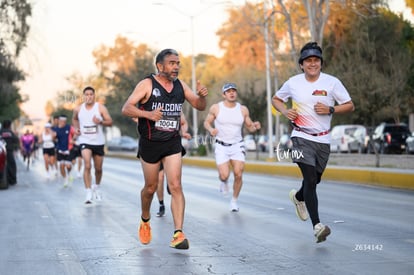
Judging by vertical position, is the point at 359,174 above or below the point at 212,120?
below

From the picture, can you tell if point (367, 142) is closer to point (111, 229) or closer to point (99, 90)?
point (99, 90)

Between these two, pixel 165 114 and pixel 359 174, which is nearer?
pixel 165 114

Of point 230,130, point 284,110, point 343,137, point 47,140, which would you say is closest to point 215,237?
point 284,110

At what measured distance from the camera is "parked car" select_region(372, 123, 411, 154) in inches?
1730

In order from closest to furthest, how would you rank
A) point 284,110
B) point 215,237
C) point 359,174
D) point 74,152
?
point 284,110 < point 215,237 < point 359,174 < point 74,152

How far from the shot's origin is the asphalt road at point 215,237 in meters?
8.42

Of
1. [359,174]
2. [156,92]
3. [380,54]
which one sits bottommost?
[359,174]

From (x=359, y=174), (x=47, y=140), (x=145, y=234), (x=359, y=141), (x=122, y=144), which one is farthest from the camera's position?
(x=122, y=144)

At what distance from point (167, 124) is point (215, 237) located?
5.75 ft

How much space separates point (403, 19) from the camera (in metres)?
55.7

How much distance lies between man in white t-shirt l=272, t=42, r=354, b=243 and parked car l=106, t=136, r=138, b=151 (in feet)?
207

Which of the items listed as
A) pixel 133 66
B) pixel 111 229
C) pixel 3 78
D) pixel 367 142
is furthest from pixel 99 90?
pixel 111 229

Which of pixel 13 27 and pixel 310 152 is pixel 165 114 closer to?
pixel 310 152

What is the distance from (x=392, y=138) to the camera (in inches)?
1737
